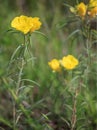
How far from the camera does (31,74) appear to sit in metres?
3.20

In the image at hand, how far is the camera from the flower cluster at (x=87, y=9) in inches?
87.6

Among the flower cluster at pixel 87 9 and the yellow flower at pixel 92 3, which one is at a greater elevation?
the yellow flower at pixel 92 3

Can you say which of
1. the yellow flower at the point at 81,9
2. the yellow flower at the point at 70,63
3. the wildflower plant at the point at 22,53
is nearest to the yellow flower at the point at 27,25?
the wildflower plant at the point at 22,53

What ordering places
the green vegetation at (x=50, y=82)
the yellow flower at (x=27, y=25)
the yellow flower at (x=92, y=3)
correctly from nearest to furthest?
the yellow flower at (x=27, y=25) < the yellow flower at (x=92, y=3) < the green vegetation at (x=50, y=82)

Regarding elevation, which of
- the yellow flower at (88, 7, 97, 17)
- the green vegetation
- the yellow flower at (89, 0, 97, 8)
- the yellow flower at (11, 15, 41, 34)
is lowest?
the green vegetation

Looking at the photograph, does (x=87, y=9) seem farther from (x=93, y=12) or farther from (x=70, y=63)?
(x=70, y=63)

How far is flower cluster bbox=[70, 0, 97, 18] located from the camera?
222cm

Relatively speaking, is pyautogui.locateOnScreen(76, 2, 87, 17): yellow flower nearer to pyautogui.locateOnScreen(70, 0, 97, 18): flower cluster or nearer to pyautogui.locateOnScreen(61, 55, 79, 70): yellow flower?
pyautogui.locateOnScreen(70, 0, 97, 18): flower cluster

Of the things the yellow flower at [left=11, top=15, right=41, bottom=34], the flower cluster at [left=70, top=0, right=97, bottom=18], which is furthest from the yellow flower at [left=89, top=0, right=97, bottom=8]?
the yellow flower at [left=11, top=15, right=41, bottom=34]

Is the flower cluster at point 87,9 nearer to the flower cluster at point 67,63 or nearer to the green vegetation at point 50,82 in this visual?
the green vegetation at point 50,82

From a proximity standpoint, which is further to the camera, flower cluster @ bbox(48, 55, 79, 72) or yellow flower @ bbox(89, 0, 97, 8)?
flower cluster @ bbox(48, 55, 79, 72)

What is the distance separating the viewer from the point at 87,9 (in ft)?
7.46

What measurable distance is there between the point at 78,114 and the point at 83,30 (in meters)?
0.50

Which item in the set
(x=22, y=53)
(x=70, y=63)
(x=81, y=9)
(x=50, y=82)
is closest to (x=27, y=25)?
(x=22, y=53)
